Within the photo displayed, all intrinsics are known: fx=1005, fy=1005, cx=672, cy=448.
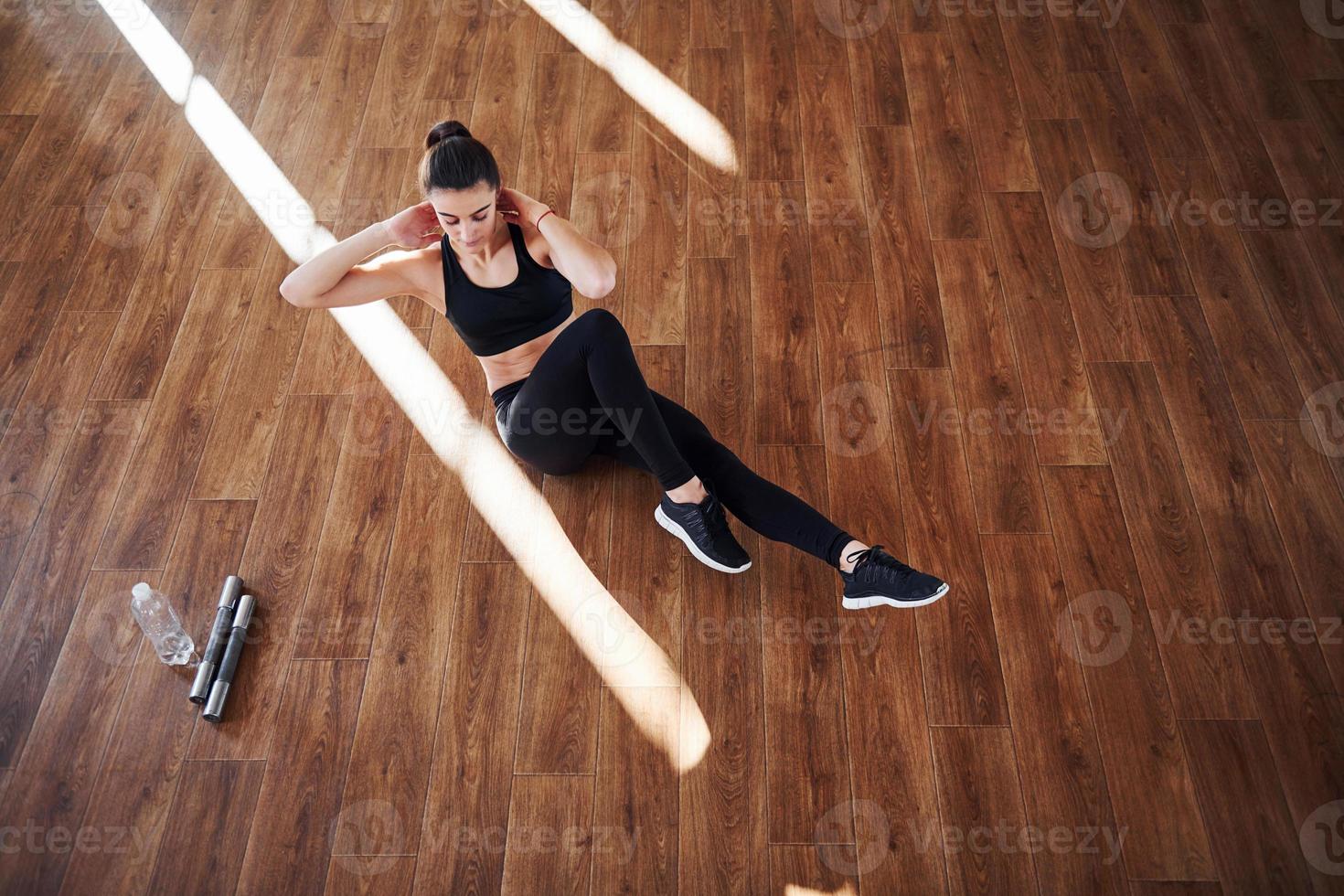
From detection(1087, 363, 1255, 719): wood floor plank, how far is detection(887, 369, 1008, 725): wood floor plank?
1.21 feet

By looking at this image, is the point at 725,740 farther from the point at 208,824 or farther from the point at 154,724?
the point at 154,724

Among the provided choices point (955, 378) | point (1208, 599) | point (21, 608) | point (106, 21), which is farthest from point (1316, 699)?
point (106, 21)

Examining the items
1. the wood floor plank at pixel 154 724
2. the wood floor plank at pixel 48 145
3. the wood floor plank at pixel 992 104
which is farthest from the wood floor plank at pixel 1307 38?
the wood floor plank at pixel 48 145

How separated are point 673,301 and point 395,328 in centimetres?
78

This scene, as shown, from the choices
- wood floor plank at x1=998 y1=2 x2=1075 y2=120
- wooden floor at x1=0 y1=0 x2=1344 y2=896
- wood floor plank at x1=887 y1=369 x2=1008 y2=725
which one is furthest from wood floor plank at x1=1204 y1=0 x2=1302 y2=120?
wood floor plank at x1=887 y1=369 x2=1008 y2=725

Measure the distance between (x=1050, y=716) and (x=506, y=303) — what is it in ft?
4.74

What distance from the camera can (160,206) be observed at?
10.1 feet

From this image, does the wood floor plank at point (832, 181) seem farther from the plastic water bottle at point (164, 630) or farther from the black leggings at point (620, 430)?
the plastic water bottle at point (164, 630)

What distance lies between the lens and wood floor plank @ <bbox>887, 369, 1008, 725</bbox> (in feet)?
6.98

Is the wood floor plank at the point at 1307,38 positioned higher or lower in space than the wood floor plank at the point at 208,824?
higher

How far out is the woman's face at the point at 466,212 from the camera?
6.31ft

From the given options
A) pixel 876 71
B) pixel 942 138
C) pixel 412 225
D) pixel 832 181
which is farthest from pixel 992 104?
pixel 412 225

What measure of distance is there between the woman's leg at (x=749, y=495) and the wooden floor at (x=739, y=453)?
0.47 feet

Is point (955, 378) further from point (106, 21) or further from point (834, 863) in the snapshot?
point (106, 21)
